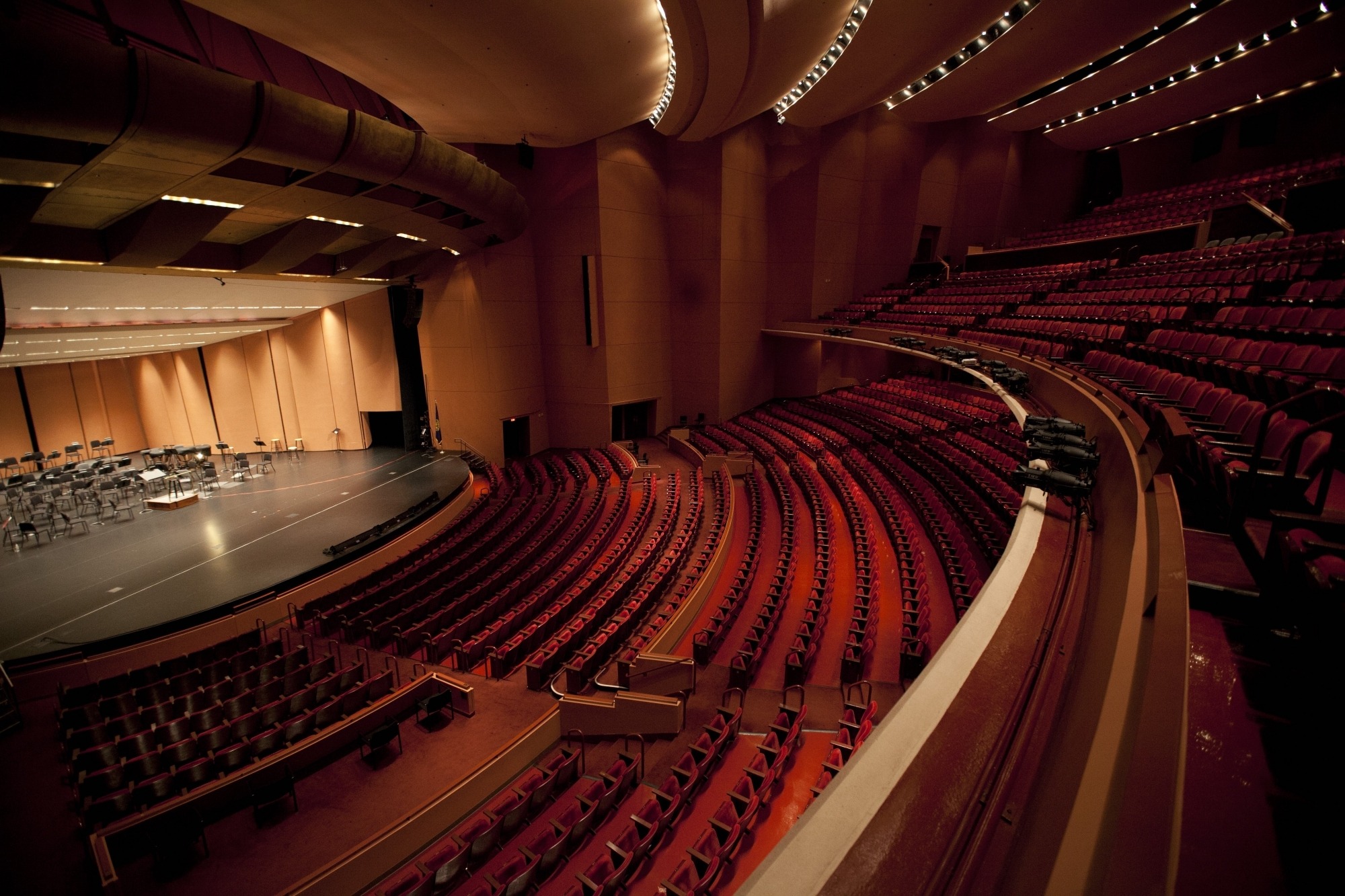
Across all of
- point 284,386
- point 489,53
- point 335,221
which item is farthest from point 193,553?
point 489,53

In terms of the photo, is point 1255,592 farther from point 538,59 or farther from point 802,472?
point 538,59

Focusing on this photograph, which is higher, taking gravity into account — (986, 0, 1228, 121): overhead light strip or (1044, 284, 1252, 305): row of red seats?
(986, 0, 1228, 121): overhead light strip

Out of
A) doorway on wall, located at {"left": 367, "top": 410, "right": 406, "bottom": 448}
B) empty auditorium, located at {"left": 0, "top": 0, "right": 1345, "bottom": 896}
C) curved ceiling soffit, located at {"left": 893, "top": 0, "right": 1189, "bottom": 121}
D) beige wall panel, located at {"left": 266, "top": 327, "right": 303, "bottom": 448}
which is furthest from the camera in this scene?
doorway on wall, located at {"left": 367, "top": 410, "right": 406, "bottom": 448}

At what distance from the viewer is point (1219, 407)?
311 centimetres

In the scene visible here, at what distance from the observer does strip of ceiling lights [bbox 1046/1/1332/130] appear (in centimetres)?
841

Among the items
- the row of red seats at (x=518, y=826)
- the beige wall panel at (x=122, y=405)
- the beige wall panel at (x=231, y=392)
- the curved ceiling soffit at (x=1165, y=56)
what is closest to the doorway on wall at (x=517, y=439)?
the beige wall panel at (x=231, y=392)

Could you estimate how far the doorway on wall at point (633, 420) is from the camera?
13.2 m

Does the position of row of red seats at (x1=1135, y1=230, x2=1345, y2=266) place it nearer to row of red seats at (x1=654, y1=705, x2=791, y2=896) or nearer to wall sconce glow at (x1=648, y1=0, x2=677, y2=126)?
row of red seats at (x1=654, y1=705, x2=791, y2=896)

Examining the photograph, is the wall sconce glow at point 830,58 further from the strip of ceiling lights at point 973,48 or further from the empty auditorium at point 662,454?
the strip of ceiling lights at point 973,48

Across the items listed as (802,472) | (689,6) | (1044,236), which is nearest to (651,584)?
(802,472)

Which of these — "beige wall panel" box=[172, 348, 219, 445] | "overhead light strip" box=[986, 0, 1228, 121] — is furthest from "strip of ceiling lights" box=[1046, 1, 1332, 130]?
"beige wall panel" box=[172, 348, 219, 445]

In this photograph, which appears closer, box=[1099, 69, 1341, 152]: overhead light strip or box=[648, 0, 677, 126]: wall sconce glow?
box=[648, 0, 677, 126]: wall sconce glow

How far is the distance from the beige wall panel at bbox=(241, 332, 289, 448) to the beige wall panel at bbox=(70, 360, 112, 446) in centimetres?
251

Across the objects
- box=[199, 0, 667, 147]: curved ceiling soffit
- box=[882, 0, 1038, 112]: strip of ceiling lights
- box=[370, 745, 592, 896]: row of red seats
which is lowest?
box=[370, 745, 592, 896]: row of red seats
